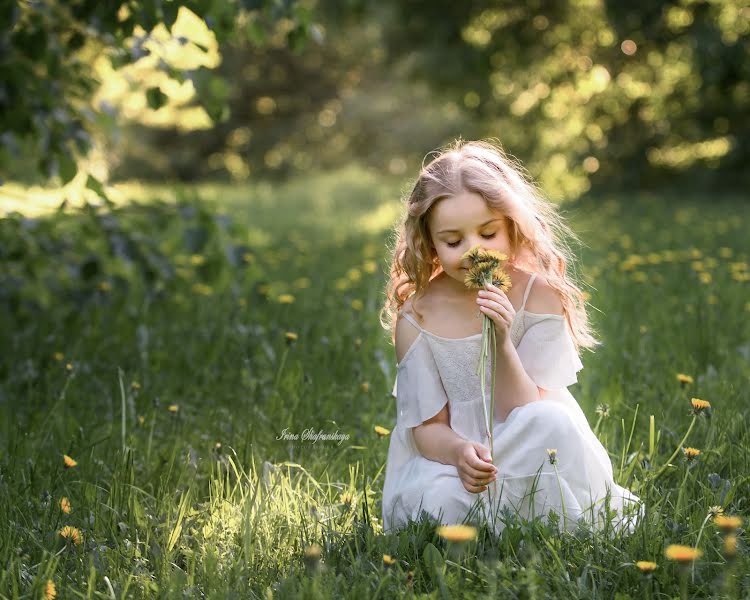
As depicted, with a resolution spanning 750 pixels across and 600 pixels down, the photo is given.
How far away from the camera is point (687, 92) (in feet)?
44.4

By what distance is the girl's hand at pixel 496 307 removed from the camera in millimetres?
1853

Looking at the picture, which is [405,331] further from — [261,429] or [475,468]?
[261,429]

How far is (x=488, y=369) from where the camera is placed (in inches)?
83.0

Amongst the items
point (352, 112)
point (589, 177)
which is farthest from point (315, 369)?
point (352, 112)

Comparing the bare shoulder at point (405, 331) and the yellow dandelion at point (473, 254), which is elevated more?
the yellow dandelion at point (473, 254)

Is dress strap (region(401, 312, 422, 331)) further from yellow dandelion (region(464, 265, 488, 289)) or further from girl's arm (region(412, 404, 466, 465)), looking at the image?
yellow dandelion (region(464, 265, 488, 289))

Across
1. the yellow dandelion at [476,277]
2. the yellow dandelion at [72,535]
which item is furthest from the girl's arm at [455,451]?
the yellow dandelion at [72,535]

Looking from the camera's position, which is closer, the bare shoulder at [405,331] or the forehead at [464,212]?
the forehead at [464,212]

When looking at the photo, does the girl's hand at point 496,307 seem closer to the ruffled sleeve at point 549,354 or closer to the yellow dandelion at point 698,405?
the ruffled sleeve at point 549,354

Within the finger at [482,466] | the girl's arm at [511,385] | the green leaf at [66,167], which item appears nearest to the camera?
the finger at [482,466]

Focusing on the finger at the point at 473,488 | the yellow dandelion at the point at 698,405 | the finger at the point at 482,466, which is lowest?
the finger at the point at 473,488

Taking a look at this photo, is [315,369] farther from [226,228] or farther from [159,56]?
[159,56]

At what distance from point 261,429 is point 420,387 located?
677 millimetres

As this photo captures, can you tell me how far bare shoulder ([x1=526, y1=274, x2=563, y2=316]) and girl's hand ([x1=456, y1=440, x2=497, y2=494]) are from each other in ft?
1.27
